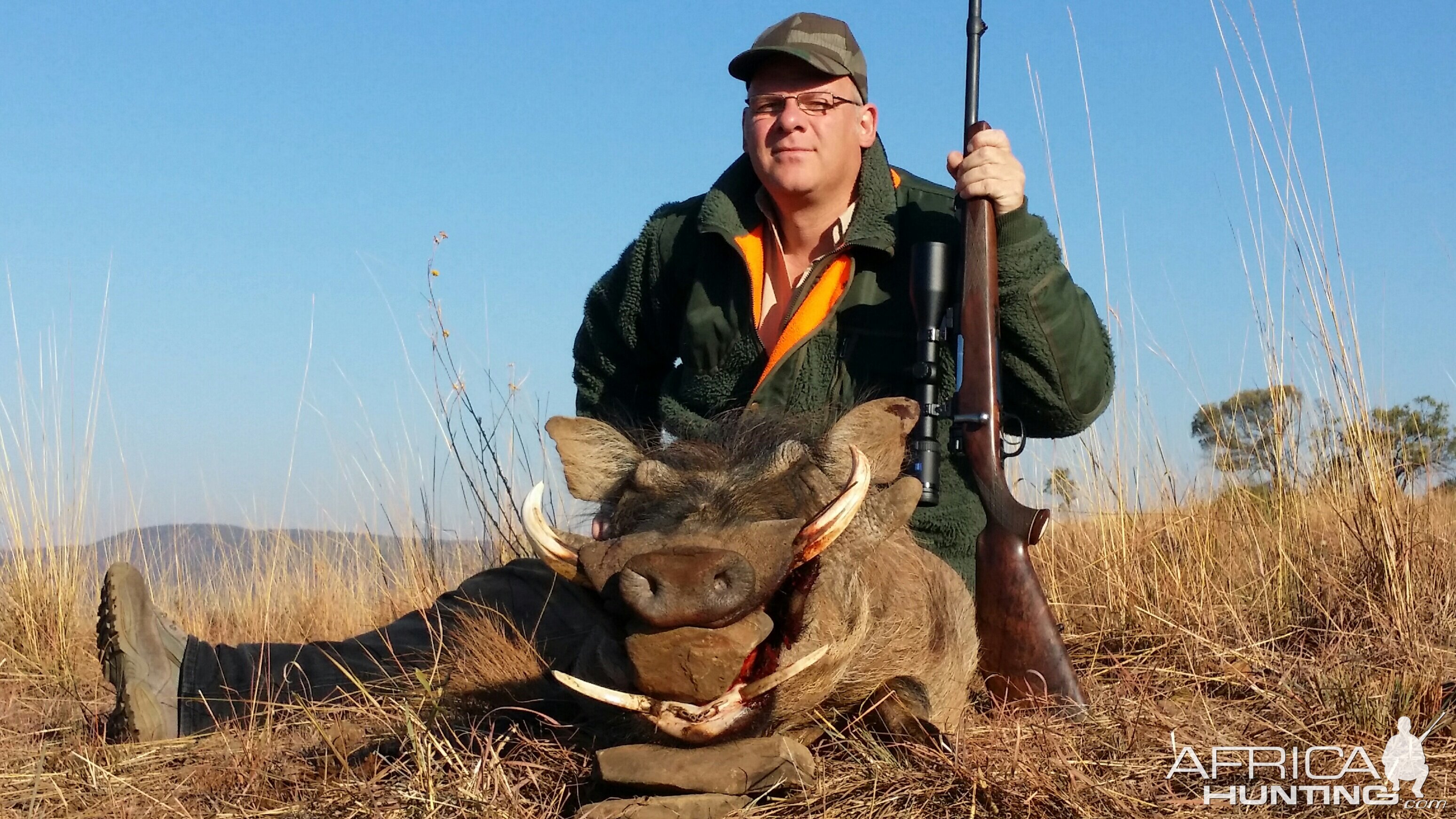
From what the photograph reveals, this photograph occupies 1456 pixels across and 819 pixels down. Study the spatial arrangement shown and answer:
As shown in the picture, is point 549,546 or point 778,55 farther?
point 778,55

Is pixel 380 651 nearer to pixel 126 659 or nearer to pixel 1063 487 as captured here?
pixel 126 659

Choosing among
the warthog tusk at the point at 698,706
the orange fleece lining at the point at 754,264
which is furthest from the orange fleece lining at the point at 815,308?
the warthog tusk at the point at 698,706

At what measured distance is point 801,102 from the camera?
3477mm

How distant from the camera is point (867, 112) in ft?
12.0

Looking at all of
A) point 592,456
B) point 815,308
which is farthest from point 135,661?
point 815,308

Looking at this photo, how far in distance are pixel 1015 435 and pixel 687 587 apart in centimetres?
172

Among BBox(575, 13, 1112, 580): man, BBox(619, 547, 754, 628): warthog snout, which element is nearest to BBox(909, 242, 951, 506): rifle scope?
BBox(575, 13, 1112, 580): man

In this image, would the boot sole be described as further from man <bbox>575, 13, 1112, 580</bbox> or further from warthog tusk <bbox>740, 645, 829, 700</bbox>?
warthog tusk <bbox>740, 645, 829, 700</bbox>

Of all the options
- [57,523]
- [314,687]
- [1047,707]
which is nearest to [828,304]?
[1047,707]

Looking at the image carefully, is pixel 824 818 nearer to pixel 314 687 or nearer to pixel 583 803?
pixel 583 803

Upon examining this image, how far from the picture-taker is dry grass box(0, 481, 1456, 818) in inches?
84.0

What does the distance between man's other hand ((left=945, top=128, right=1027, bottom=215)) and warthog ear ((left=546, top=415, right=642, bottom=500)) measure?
1.07 meters

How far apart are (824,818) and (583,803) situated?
45 centimetres

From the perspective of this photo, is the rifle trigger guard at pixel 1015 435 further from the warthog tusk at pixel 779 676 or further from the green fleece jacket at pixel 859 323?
the warthog tusk at pixel 779 676
